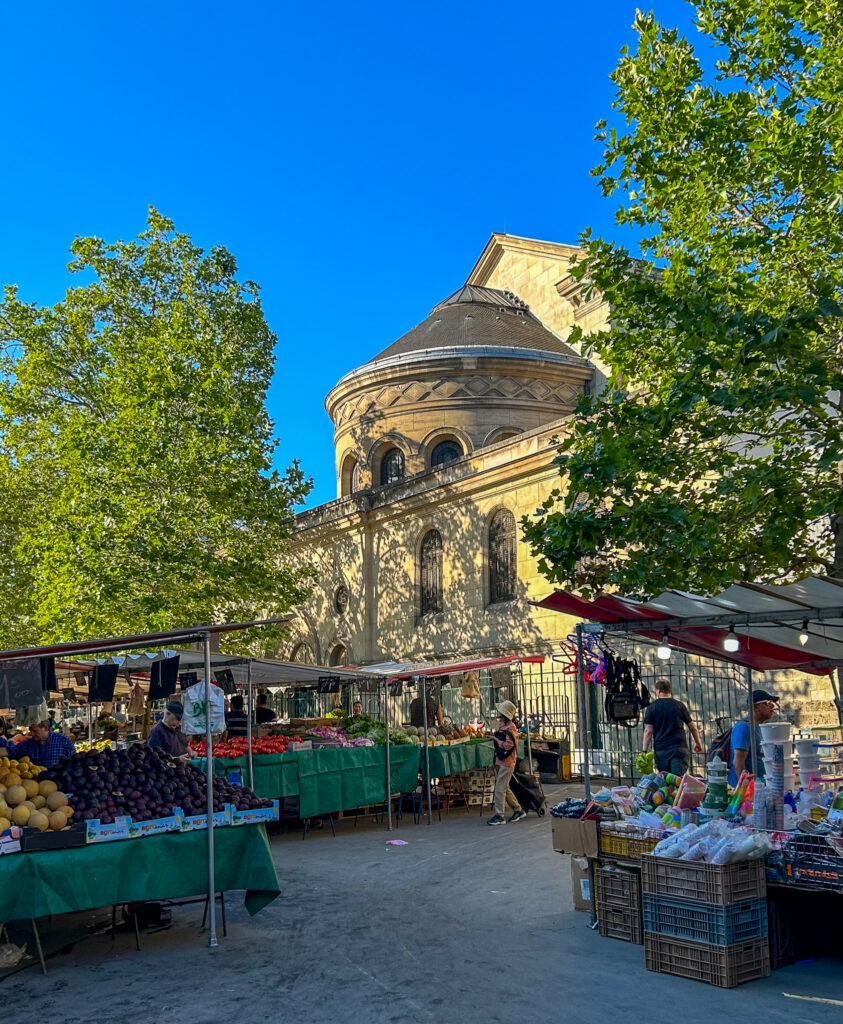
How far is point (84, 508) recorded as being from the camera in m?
21.5

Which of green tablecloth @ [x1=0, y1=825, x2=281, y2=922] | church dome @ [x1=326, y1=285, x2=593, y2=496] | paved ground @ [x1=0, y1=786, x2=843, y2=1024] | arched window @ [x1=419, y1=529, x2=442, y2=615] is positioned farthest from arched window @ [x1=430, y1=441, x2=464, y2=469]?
green tablecloth @ [x1=0, y1=825, x2=281, y2=922]

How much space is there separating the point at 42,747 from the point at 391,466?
24.4 meters

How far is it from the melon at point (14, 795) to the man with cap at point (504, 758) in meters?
8.13

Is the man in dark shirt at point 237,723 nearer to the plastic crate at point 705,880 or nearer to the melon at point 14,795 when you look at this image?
the melon at point 14,795

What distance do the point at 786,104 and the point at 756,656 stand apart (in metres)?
6.42

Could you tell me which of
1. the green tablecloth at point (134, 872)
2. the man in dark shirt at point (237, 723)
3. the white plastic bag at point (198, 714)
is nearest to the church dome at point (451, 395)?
the man in dark shirt at point (237, 723)

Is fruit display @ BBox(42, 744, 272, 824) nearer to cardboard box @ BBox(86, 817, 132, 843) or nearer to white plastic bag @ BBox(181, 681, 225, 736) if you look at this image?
cardboard box @ BBox(86, 817, 132, 843)

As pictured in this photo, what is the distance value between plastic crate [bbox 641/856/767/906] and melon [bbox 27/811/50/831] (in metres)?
4.38

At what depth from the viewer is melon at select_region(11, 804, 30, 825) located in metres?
7.25

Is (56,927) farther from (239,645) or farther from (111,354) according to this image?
(111,354)

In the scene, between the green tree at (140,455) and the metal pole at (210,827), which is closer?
the metal pole at (210,827)

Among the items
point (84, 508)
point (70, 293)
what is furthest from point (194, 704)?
point (70, 293)

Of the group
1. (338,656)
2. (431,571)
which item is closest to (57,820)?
(431,571)

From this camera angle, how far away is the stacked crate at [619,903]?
7578mm
